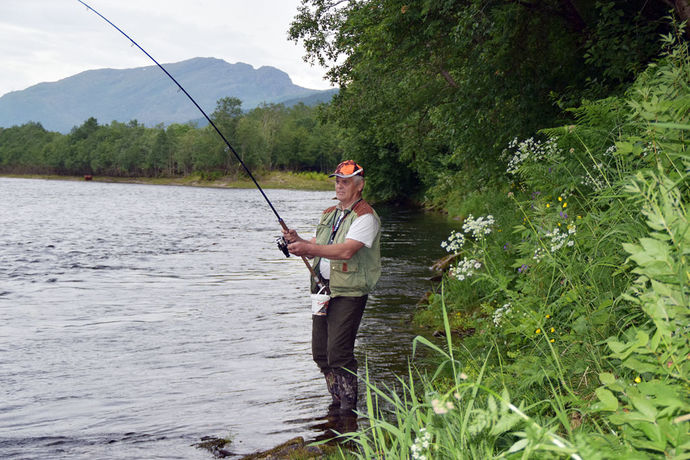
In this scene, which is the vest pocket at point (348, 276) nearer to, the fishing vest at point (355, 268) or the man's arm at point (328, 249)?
the fishing vest at point (355, 268)

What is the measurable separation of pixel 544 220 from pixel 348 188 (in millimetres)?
1657

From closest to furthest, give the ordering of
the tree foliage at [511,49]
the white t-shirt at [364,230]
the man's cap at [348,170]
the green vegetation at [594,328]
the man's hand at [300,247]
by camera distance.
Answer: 1. the green vegetation at [594,328]
2. the man's hand at [300,247]
3. the white t-shirt at [364,230]
4. the man's cap at [348,170]
5. the tree foliage at [511,49]

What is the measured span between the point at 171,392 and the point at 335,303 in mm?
2544

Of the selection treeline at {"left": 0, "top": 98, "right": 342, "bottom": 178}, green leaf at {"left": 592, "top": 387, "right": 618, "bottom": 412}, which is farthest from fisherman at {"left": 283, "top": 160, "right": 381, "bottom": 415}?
treeline at {"left": 0, "top": 98, "right": 342, "bottom": 178}

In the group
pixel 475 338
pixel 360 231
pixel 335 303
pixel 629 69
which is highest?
pixel 629 69

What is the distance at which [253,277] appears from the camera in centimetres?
1569

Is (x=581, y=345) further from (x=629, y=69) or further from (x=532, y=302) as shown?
(x=629, y=69)

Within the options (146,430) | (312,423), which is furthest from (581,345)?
(146,430)

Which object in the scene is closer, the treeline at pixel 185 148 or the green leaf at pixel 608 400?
the green leaf at pixel 608 400

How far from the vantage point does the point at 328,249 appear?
5.31 meters

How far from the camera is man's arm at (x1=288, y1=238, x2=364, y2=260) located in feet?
17.2

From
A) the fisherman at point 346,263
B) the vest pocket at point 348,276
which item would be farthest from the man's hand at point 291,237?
the vest pocket at point 348,276

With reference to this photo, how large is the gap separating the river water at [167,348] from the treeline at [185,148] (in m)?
101

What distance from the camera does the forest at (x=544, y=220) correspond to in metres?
2.19
